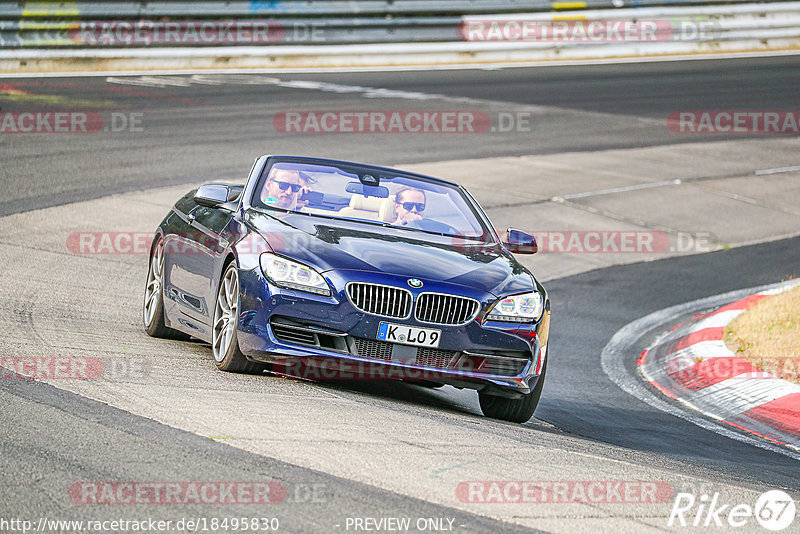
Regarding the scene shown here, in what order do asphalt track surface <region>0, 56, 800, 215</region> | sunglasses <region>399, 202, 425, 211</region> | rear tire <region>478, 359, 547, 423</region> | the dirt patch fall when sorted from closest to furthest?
rear tire <region>478, 359, 547, 423</region> < sunglasses <region>399, 202, 425, 211</region> < the dirt patch < asphalt track surface <region>0, 56, 800, 215</region>

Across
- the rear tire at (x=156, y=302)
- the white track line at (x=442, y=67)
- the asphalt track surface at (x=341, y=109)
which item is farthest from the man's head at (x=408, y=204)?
the white track line at (x=442, y=67)

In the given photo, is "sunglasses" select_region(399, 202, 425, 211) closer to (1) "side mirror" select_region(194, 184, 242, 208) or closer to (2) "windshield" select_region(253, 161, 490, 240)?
(2) "windshield" select_region(253, 161, 490, 240)

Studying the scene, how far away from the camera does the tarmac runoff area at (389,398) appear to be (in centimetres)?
577

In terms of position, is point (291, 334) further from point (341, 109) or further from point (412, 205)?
point (341, 109)

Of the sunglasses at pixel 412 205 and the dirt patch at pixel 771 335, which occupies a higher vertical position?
the sunglasses at pixel 412 205

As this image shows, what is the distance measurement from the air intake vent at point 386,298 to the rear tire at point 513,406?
1025mm

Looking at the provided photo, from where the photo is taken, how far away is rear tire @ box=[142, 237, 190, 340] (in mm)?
9297

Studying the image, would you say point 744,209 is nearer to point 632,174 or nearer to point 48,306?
point 632,174

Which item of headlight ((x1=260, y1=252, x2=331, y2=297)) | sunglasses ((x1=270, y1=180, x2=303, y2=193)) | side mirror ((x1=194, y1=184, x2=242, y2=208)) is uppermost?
sunglasses ((x1=270, y1=180, x2=303, y2=193))

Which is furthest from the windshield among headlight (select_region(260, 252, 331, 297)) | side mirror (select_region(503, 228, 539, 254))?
headlight (select_region(260, 252, 331, 297))

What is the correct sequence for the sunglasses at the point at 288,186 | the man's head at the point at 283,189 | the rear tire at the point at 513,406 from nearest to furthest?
the rear tire at the point at 513,406 < the man's head at the point at 283,189 < the sunglasses at the point at 288,186

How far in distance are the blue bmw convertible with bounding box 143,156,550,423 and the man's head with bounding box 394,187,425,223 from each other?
0.01m

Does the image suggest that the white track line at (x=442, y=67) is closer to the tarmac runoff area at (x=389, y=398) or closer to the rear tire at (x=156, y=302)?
the tarmac runoff area at (x=389, y=398)

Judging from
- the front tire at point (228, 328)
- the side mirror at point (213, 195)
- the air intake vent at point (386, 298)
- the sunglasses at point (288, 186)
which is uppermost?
the sunglasses at point (288, 186)
